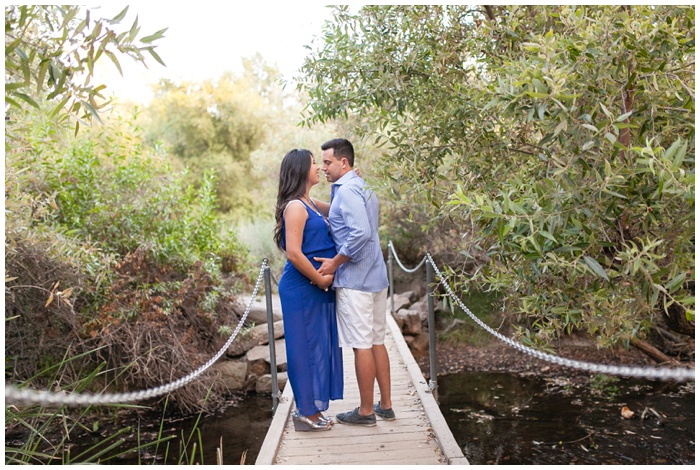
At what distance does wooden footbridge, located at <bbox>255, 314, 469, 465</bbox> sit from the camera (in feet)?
12.4

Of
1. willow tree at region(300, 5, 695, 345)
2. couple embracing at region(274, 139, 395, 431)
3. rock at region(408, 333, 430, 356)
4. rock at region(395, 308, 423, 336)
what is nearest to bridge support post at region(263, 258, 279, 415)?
couple embracing at region(274, 139, 395, 431)

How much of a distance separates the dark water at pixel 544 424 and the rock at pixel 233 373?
25cm

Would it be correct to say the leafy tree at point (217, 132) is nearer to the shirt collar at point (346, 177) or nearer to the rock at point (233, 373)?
the rock at point (233, 373)

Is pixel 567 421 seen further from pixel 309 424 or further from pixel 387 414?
pixel 309 424

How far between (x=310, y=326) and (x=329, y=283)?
1.12 ft

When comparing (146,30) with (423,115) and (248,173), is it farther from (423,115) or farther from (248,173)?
(248,173)

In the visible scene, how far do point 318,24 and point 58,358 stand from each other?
4390 millimetres

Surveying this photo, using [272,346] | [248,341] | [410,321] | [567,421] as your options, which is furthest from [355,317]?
[410,321]

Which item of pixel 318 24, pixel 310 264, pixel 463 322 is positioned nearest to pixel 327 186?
pixel 463 322

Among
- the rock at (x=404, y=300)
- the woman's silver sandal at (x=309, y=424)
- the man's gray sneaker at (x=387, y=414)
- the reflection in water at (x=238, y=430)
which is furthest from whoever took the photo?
the rock at (x=404, y=300)

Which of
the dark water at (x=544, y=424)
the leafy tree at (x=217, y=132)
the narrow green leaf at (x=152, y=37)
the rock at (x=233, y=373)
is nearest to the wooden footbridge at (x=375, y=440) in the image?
the dark water at (x=544, y=424)

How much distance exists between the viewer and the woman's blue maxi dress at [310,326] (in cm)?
409

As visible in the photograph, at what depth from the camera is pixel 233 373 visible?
27.5ft

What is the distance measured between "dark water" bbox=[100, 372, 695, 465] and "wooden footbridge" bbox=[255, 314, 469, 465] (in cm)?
126
